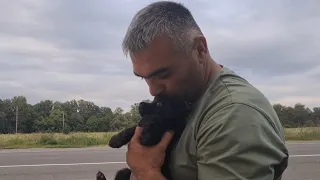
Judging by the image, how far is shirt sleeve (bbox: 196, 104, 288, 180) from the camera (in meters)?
1.32

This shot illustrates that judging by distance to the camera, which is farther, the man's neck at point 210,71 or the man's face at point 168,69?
the man's neck at point 210,71

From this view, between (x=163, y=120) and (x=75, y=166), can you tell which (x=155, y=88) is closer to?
(x=163, y=120)

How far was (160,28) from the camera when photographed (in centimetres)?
164

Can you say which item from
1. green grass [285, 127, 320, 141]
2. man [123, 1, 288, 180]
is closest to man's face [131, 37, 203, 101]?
man [123, 1, 288, 180]

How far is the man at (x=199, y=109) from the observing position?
135 centimetres

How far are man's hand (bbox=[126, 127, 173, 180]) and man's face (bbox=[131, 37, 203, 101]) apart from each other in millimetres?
181

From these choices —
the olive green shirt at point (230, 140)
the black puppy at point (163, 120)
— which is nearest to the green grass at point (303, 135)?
the black puppy at point (163, 120)

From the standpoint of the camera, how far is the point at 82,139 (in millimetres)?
20344

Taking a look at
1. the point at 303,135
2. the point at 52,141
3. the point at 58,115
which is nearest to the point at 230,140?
the point at 52,141

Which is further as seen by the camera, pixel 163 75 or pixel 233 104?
pixel 163 75

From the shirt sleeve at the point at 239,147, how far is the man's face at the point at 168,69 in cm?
26

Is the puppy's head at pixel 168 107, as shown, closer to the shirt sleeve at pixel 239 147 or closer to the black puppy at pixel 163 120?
the black puppy at pixel 163 120

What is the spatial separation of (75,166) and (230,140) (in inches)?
405

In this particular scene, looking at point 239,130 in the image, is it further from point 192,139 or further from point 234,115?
point 192,139
